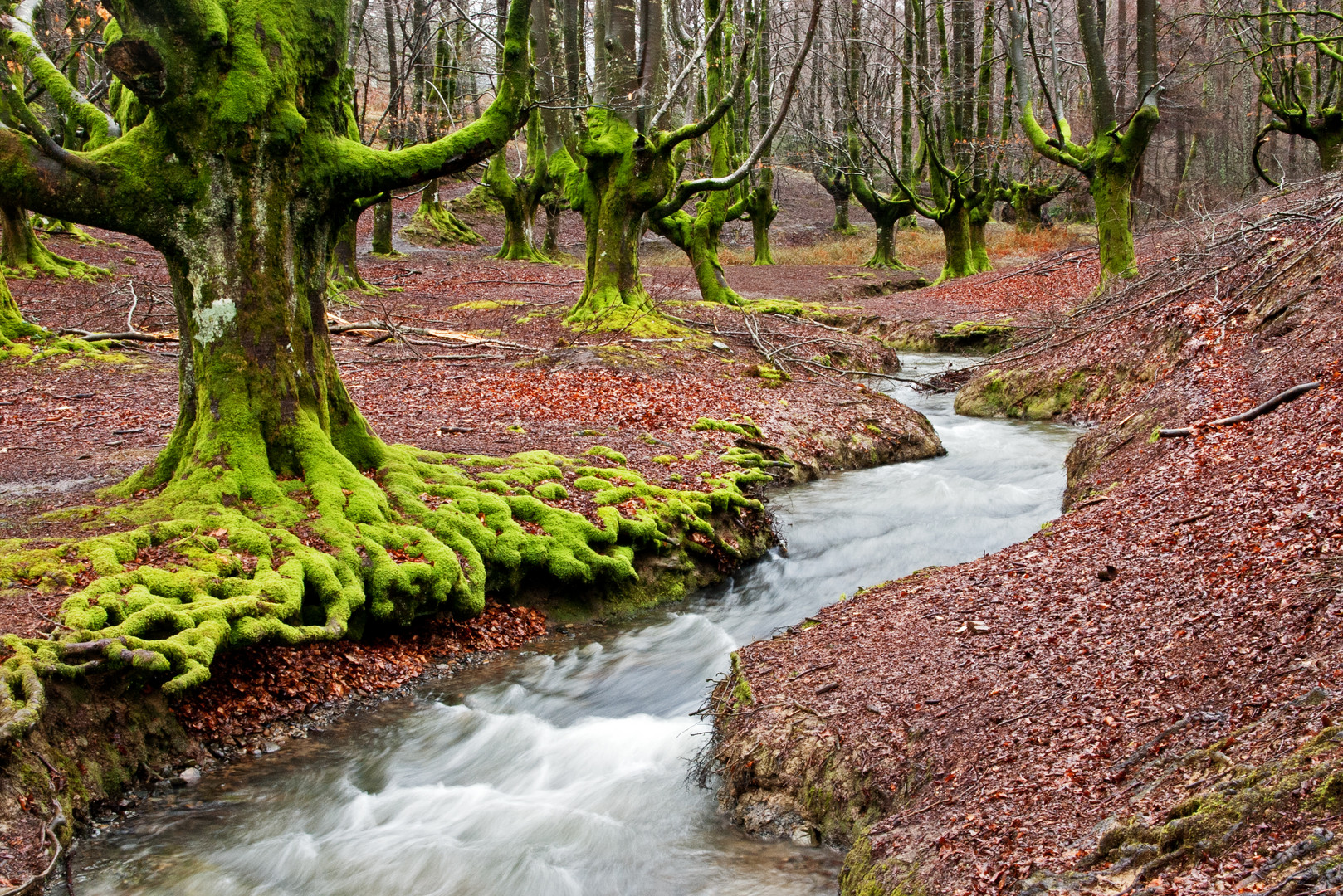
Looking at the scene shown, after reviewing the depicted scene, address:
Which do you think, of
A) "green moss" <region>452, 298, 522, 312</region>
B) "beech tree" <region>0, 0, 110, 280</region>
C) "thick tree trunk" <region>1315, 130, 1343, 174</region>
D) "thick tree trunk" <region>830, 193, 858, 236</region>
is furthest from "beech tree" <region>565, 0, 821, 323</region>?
"thick tree trunk" <region>830, 193, 858, 236</region>

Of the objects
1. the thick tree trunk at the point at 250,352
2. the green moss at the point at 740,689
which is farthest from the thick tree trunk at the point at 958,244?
the green moss at the point at 740,689

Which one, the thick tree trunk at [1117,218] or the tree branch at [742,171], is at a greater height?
the tree branch at [742,171]

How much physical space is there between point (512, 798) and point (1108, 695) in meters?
3.51

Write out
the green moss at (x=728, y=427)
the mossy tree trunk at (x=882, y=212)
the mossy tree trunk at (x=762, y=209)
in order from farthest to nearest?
the mossy tree trunk at (x=762, y=209) < the mossy tree trunk at (x=882, y=212) < the green moss at (x=728, y=427)

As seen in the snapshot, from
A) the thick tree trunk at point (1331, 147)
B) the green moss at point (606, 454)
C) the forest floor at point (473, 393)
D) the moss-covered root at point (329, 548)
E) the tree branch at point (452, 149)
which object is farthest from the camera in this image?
the thick tree trunk at point (1331, 147)

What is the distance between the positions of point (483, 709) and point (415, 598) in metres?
0.97

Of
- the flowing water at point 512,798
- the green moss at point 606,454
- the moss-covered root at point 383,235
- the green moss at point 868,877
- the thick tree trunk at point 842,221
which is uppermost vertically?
the thick tree trunk at point 842,221

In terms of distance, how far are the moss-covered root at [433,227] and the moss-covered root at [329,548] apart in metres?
26.4

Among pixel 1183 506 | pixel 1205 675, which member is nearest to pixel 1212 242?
pixel 1183 506

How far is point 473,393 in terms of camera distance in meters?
12.6

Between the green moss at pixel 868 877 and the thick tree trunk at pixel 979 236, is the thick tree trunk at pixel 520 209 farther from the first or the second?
the green moss at pixel 868 877

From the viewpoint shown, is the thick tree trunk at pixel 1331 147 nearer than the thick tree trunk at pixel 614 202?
No

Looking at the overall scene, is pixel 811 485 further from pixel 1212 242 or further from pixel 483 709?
pixel 1212 242

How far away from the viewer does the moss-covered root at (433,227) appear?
33312 mm
